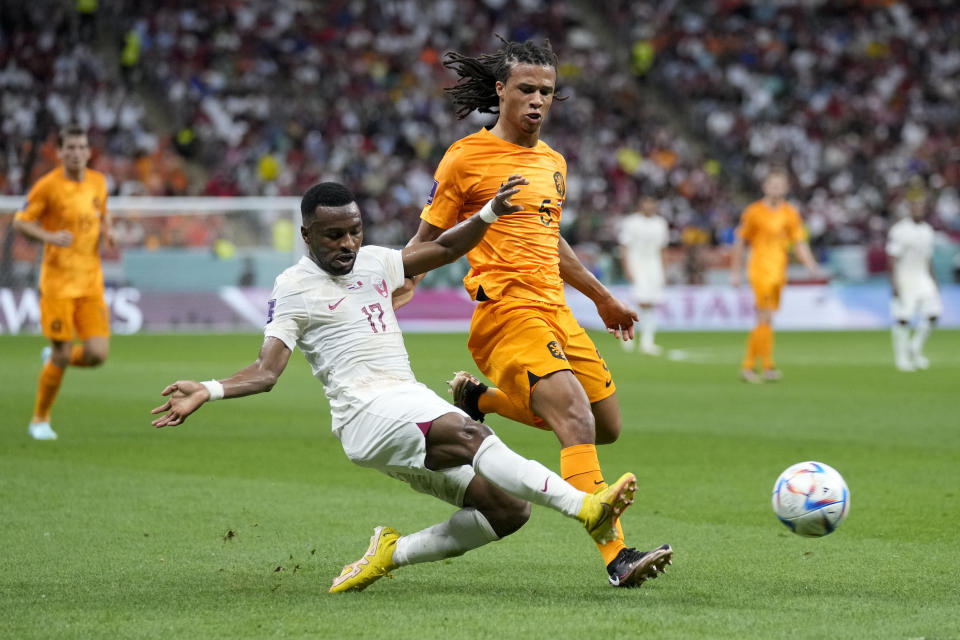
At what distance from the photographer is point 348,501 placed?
26.5 feet

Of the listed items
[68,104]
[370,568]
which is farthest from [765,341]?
[68,104]

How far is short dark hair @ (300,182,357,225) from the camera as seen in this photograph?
18.2 feet

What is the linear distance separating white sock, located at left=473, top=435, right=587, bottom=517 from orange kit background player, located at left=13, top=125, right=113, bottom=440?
21.7 ft

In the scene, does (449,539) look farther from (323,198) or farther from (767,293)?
(767,293)

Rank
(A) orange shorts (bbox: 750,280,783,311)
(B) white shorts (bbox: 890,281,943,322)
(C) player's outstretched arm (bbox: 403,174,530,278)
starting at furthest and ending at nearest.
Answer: (B) white shorts (bbox: 890,281,943,322) → (A) orange shorts (bbox: 750,280,783,311) → (C) player's outstretched arm (bbox: 403,174,530,278)

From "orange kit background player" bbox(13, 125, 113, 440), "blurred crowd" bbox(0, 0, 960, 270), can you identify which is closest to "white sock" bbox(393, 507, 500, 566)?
"orange kit background player" bbox(13, 125, 113, 440)

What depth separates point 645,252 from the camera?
21.8 m

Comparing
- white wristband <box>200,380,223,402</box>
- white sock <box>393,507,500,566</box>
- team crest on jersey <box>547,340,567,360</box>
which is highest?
team crest on jersey <box>547,340,567,360</box>

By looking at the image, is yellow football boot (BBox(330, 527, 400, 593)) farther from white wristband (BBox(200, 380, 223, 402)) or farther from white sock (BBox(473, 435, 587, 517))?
white wristband (BBox(200, 380, 223, 402))

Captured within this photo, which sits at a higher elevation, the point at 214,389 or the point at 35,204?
the point at 35,204

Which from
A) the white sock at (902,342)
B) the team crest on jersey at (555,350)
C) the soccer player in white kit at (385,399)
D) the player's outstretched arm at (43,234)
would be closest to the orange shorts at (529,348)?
the team crest on jersey at (555,350)

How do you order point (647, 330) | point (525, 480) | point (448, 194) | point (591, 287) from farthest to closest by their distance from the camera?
point (647, 330), point (591, 287), point (448, 194), point (525, 480)

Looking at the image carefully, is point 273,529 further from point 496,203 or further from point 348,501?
point 496,203

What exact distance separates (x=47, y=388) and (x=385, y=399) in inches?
256
